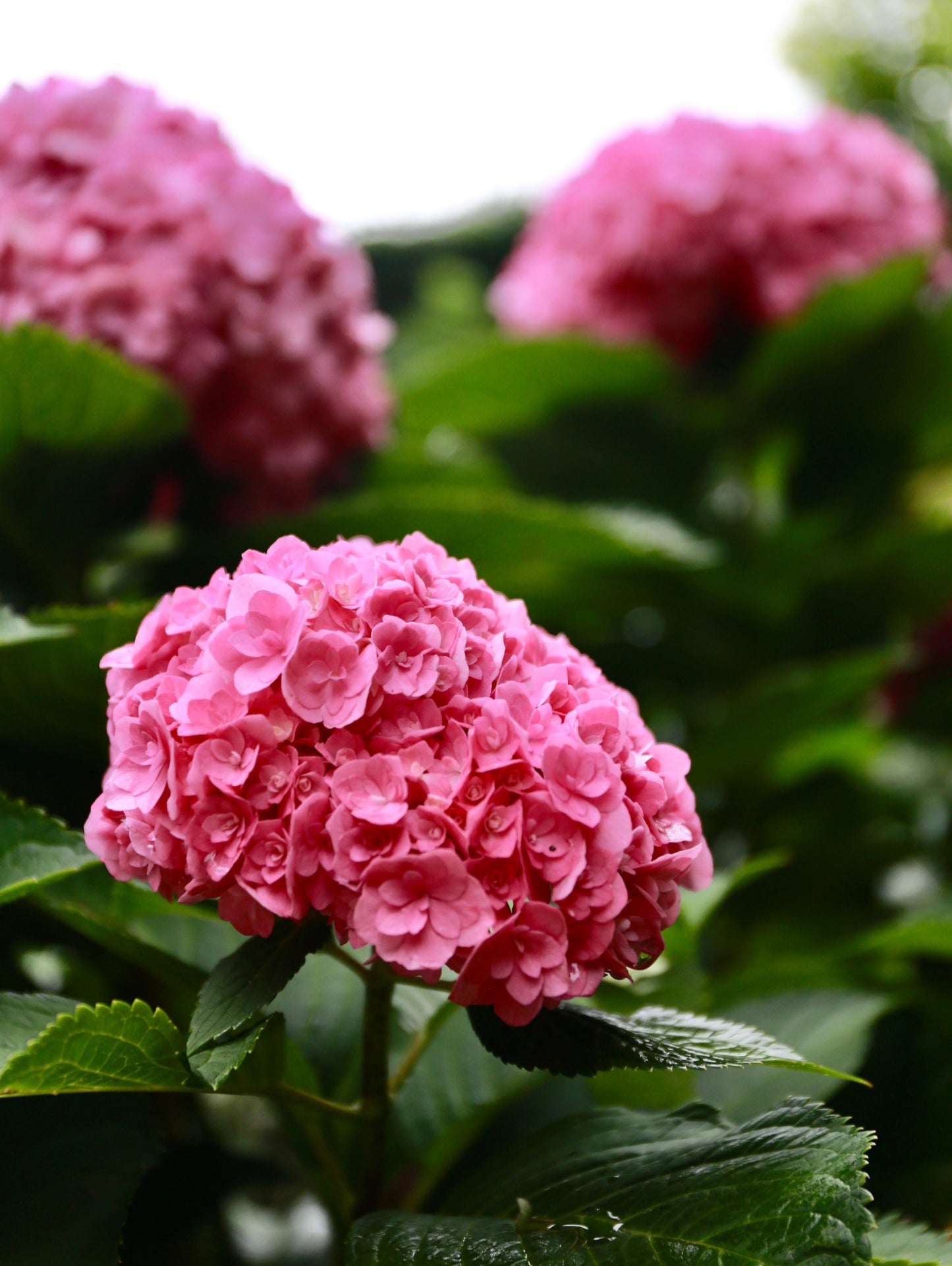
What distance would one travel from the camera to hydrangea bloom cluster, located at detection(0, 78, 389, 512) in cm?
78

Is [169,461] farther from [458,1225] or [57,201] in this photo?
[458,1225]

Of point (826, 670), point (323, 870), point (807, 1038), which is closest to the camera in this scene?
point (323, 870)

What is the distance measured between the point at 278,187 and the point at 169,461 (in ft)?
0.70

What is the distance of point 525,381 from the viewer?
1147 mm

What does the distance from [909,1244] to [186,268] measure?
69 centimetres

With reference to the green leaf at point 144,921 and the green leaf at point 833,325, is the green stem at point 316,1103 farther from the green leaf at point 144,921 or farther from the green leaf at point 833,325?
the green leaf at point 833,325

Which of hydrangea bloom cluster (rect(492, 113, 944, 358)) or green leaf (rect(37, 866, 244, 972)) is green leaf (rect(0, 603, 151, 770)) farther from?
hydrangea bloom cluster (rect(492, 113, 944, 358))

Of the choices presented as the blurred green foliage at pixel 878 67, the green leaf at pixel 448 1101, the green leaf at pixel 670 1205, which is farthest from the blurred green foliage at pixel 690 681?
the blurred green foliage at pixel 878 67

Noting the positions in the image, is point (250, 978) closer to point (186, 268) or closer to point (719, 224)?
point (186, 268)

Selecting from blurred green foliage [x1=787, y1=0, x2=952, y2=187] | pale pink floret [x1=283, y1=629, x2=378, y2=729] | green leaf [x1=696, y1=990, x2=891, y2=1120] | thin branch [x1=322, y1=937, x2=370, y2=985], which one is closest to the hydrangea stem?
Result: thin branch [x1=322, y1=937, x2=370, y2=985]

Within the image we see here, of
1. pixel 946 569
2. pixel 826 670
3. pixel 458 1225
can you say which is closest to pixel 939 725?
pixel 946 569

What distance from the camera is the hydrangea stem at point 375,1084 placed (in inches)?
17.6

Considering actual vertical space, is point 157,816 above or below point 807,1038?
above

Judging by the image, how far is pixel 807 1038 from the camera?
67cm
